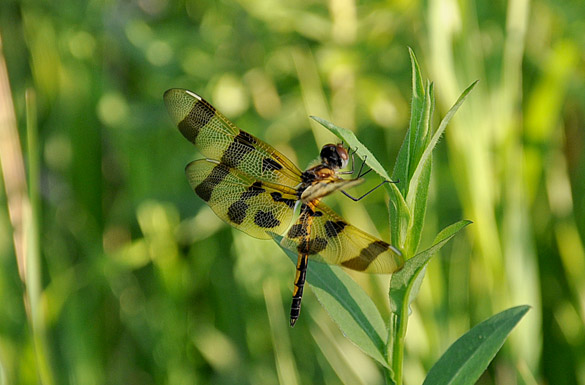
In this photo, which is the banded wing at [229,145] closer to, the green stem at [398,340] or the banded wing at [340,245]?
the banded wing at [340,245]

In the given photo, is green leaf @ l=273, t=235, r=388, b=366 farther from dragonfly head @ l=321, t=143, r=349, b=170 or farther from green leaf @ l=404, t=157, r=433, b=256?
dragonfly head @ l=321, t=143, r=349, b=170

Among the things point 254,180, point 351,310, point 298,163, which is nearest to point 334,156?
point 254,180

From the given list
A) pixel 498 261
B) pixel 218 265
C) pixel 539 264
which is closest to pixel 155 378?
pixel 218 265

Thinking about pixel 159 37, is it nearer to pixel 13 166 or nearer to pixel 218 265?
pixel 13 166

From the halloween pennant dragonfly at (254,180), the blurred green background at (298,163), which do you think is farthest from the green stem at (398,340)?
the blurred green background at (298,163)

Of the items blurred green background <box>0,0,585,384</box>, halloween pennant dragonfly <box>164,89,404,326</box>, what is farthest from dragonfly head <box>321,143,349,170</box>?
blurred green background <box>0,0,585,384</box>
